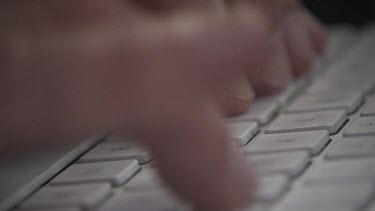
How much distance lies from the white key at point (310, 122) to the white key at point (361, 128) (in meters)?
0.01

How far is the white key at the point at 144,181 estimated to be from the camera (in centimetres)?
46

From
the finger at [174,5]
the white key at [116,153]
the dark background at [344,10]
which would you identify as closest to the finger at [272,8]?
the finger at [174,5]

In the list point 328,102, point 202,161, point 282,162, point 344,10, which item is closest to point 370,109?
point 328,102

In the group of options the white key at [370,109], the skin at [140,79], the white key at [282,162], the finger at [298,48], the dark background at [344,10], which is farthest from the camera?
the dark background at [344,10]

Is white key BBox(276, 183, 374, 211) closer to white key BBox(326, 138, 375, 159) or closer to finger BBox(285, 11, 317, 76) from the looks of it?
white key BBox(326, 138, 375, 159)

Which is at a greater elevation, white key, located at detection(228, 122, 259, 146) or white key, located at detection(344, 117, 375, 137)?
white key, located at detection(228, 122, 259, 146)

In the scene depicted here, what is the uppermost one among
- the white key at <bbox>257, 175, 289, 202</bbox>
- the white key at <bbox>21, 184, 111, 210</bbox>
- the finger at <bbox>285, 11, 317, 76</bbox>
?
the finger at <bbox>285, 11, 317, 76</bbox>

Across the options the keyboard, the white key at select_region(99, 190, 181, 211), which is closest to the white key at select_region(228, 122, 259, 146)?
the keyboard

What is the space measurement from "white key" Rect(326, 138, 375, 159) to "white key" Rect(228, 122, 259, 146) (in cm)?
7

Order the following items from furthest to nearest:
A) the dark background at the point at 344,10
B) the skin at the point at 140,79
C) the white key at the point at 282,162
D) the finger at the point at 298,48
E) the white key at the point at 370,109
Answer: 1. the dark background at the point at 344,10
2. the finger at the point at 298,48
3. the white key at the point at 370,109
4. the white key at the point at 282,162
5. the skin at the point at 140,79

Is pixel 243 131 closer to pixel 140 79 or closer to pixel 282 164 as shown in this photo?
pixel 282 164

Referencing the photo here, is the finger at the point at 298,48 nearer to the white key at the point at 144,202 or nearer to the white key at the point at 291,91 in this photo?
the white key at the point at 291,91

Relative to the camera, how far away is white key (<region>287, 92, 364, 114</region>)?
61cm

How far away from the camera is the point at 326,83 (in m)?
0.72
